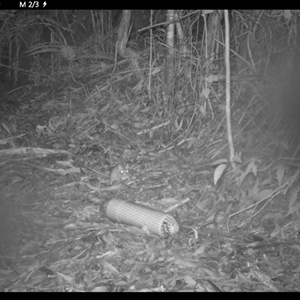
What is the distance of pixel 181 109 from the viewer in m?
4.57

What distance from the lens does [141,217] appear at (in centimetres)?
293

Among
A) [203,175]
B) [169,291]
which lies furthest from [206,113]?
[169,291]

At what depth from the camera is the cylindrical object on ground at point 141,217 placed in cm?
283

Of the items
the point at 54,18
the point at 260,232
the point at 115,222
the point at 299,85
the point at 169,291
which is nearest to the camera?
the point at 169,291

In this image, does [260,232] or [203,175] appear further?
[203,175]

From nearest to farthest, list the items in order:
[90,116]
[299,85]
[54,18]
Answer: [299,85] → [90,116] → [54,18]

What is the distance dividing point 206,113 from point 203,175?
90 cm

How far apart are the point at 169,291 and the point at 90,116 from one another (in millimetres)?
3250

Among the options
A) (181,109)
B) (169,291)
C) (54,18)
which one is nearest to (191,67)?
(181,109)

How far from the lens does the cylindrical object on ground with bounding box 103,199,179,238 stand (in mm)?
2832

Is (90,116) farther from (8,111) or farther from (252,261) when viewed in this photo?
(252,261)

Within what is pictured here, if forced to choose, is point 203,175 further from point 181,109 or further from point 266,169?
point 181,109
